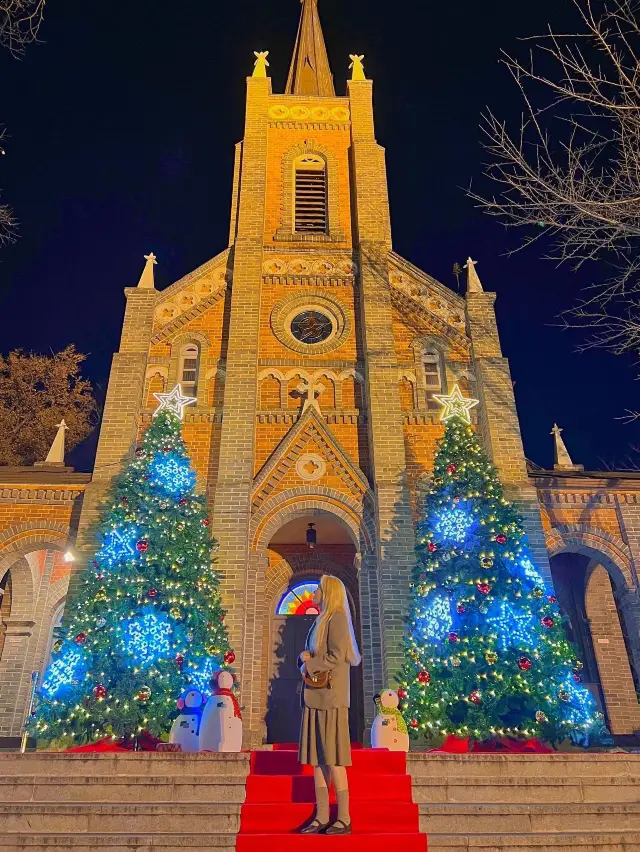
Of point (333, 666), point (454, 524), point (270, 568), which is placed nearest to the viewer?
point (333, 666)

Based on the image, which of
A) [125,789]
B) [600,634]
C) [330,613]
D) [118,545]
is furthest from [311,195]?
[125,789]

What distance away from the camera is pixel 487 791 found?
22.0 ft

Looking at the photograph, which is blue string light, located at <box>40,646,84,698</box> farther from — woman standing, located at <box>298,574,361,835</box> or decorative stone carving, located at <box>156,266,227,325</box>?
decorative stone carving, located at <box>156,266,227,325</box>

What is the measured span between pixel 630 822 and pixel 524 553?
6.21 metres

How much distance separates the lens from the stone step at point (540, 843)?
18.5 feet

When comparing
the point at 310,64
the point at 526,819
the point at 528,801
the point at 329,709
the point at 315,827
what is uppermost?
the point at 310,64

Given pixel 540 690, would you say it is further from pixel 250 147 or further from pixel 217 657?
pixel 250 147

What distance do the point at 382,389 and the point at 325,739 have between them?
1162 cm

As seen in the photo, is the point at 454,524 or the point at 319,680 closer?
the point at 319,680

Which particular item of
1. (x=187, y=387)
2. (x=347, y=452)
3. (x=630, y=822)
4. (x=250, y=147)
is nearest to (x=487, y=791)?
(x=630, y=822)

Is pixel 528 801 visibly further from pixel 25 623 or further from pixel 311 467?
pixel 25 623

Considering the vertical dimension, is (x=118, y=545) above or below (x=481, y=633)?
above

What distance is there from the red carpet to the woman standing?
0.32 m

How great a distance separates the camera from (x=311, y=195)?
2100 centimetres
